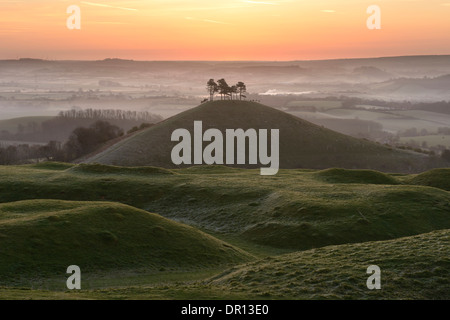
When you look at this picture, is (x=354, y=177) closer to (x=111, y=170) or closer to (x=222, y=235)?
A: (x=222, y=235)

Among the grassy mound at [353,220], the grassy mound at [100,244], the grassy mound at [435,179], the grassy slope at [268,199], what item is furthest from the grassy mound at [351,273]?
the grassy mound at [435,179]

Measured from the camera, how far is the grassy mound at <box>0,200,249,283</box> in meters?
40.2

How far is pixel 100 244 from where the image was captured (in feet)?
143

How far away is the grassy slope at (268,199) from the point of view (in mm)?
55906

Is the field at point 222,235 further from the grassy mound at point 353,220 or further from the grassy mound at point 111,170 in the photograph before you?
the grassy mound at point 111,170

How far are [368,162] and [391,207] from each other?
135 metres

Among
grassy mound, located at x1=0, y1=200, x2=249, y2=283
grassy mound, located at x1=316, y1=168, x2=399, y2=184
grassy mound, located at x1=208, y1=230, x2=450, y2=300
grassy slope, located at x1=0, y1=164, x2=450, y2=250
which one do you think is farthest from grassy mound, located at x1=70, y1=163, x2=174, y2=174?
grassy mound, located at x1=208, y1=230, x2=450, y2=300

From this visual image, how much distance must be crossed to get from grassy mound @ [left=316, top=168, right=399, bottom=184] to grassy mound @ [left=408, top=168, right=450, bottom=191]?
335 cm

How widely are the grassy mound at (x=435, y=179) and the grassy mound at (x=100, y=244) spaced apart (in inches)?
1690

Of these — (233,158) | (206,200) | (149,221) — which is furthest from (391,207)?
(233,158)

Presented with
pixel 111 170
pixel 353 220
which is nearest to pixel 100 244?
pixel 353 220

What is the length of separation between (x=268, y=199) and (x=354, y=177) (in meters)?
21.6

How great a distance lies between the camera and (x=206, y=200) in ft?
218
